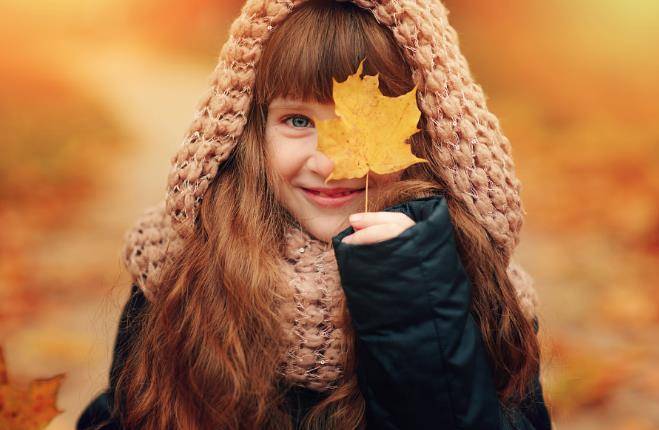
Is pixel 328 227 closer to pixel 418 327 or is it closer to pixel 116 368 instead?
pixel 418 327

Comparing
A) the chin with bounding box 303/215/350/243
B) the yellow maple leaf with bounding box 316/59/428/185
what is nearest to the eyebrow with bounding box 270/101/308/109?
the yellow maple leaf with bounding box 316/59/428/185

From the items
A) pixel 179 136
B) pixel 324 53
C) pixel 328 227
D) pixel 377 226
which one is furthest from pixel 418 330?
pixel 179 136

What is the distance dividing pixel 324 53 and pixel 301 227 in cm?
36

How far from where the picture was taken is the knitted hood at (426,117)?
4.06 ft

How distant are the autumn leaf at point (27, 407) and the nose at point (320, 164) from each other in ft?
2.43

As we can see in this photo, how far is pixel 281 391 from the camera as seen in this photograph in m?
1.29

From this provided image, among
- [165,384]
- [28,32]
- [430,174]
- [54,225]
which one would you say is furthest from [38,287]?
[430,174]

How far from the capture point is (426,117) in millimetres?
1274

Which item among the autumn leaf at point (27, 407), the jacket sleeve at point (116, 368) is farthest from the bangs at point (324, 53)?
the autumn leaf at point (27, 407)

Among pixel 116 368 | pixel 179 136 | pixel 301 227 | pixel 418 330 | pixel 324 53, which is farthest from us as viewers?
pixel 179 136

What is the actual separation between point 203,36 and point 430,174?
7.46ft

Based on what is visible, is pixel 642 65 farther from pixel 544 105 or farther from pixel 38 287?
pixel 38 287

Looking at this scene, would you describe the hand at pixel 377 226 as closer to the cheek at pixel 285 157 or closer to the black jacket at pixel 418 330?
the black jacket at pixel 418 330

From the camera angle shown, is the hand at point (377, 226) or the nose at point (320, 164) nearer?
the hand at point (377, 226)
